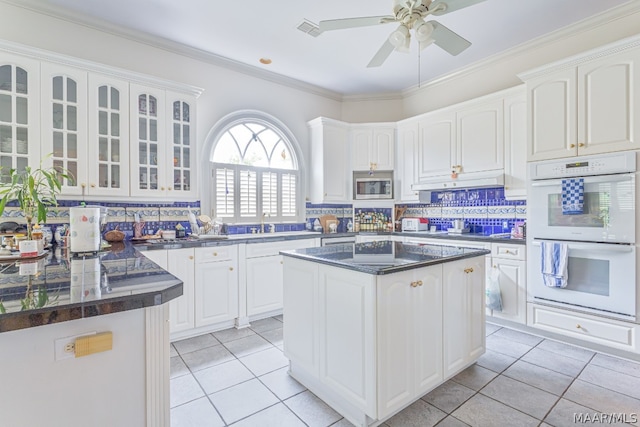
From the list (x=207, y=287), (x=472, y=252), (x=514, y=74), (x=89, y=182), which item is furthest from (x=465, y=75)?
(x=89, y=182)

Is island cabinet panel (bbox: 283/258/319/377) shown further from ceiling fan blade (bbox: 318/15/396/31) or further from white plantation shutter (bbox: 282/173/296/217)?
white plantation shutter (bbox: 282/173/296/217)

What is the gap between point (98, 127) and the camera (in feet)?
9.18

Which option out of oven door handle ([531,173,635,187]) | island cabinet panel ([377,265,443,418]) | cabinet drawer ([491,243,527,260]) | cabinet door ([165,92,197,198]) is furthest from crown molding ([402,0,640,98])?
cabinet door ([165,92,197,198])

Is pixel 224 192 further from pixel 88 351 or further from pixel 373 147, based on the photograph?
pixel 88 351

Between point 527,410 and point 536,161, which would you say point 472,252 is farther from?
point 536,161

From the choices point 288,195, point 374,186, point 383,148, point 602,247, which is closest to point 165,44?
point 288,195

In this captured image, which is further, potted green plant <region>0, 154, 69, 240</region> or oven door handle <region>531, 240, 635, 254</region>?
oven door handle <region>531, 240, 635, 254</region>

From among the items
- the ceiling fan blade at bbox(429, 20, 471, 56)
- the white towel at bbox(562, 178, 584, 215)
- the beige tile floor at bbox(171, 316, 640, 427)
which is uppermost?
the ceiling fan blade at bbox(429, 20, 471, 56)

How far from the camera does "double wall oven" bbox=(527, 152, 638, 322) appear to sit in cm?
248

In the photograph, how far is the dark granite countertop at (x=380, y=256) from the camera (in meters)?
1.74

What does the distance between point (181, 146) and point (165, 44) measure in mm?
1134

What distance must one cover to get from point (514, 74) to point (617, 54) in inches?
45.6

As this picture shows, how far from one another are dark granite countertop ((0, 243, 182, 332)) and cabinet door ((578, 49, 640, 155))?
3312 millimetres

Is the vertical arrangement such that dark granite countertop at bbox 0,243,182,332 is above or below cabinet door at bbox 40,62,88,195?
below
